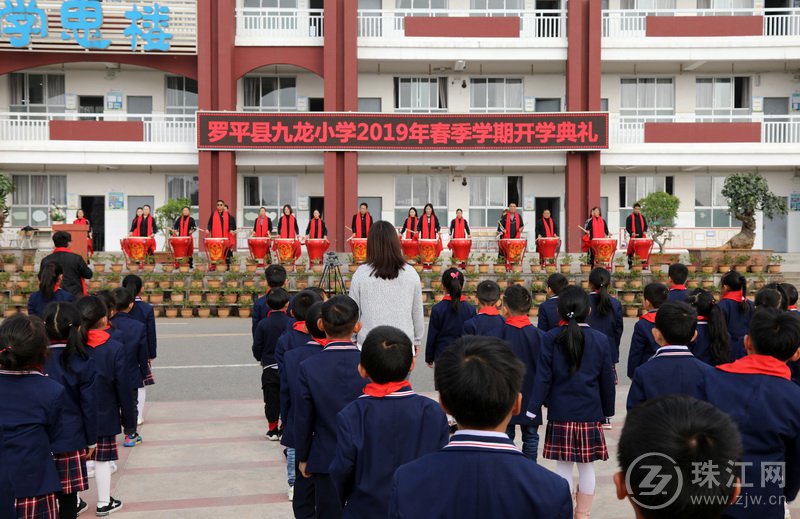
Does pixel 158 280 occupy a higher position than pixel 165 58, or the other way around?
pixel 165 58

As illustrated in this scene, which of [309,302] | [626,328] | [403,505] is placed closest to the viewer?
[403,505]

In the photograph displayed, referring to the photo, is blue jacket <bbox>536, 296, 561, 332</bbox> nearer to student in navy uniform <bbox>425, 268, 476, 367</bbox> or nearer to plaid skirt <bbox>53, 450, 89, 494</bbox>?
student in navy uniform <bbox>425, 268, 476, 367</bbox>

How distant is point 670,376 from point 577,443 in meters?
0.83

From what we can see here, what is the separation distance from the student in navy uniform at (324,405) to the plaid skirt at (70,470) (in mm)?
1439

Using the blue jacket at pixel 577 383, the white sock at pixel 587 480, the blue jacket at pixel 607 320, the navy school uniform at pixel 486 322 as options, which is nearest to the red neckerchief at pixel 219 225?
the blue jacket at pixel 607 320

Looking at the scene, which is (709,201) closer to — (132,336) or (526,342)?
(526,342)

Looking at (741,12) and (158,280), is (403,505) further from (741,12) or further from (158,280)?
(741,12)

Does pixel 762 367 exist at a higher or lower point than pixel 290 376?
higher

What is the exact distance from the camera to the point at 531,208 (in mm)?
25422

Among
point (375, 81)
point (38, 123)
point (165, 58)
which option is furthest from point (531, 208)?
point (38, 123)

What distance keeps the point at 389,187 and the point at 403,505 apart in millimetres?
23604

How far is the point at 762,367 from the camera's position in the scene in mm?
3309

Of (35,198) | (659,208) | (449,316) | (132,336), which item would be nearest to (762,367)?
(449,316)

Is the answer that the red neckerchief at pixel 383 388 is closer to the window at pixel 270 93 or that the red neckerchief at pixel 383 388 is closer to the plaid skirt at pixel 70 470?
the plaid skirt at pixel 70 470
